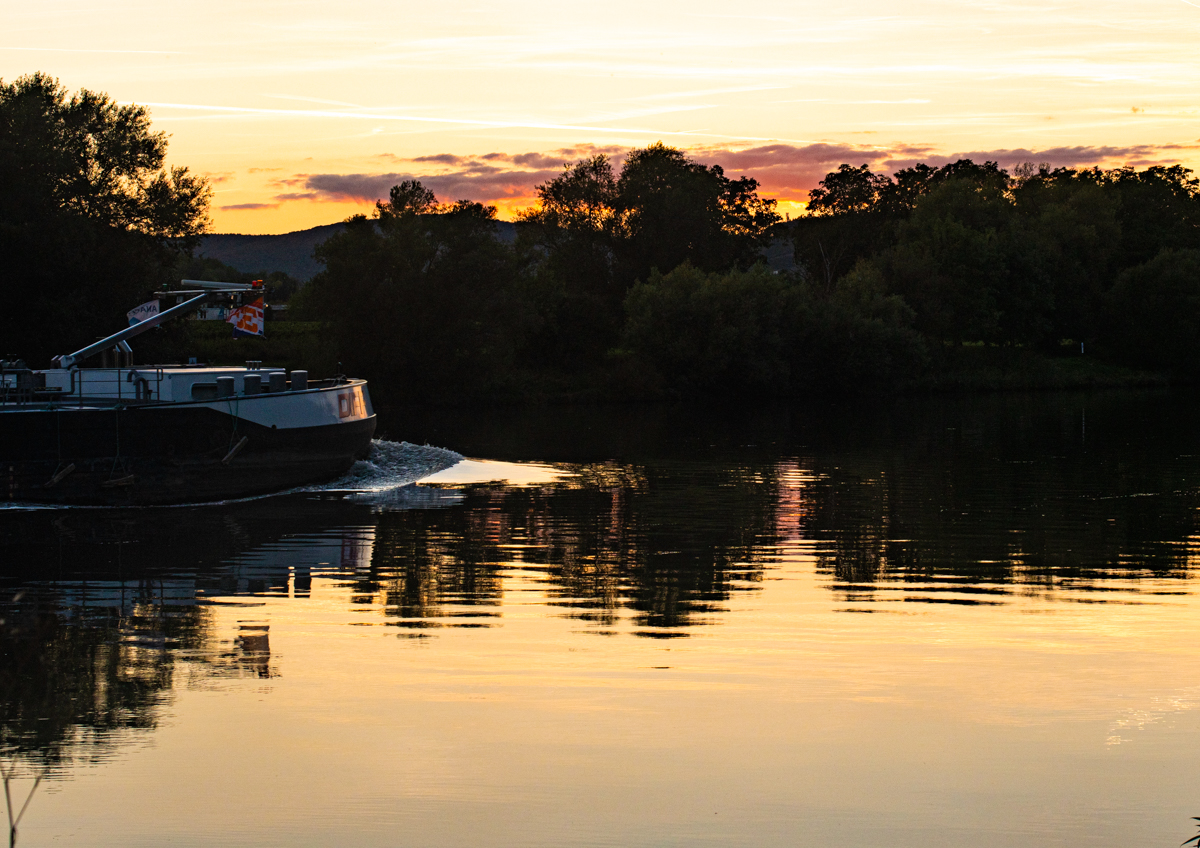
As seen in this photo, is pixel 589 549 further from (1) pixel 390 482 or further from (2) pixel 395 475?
(2) pixel 395 475

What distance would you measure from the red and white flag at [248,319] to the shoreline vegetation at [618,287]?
15.9m

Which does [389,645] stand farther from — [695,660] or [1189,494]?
[1189,494]

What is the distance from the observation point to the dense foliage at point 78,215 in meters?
61.6

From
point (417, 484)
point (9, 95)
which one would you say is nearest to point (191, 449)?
point (417, 484)

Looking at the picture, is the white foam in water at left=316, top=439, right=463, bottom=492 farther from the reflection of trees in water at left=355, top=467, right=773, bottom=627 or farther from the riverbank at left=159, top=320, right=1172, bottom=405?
the riverbank at left=159, top=320, right=1172, bottom=405

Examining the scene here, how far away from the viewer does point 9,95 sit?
6738 cm

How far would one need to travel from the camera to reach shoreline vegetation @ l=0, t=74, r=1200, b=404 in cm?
6462

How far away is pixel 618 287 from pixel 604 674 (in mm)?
107126

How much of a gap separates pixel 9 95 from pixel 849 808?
6914 cm

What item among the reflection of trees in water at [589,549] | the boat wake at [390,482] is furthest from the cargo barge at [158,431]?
the reflection of trees in water at [589,549]

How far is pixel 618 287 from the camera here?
11956cm

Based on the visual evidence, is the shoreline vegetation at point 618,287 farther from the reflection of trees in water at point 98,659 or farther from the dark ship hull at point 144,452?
the reflection of trees in water at point 98,659

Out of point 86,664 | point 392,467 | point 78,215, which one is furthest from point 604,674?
point 78,215

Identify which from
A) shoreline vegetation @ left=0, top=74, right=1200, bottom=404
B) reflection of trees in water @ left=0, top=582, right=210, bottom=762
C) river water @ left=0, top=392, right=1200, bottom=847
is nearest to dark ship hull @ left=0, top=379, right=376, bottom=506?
river water @ left=0, top=392, right=1200, bottom=847
